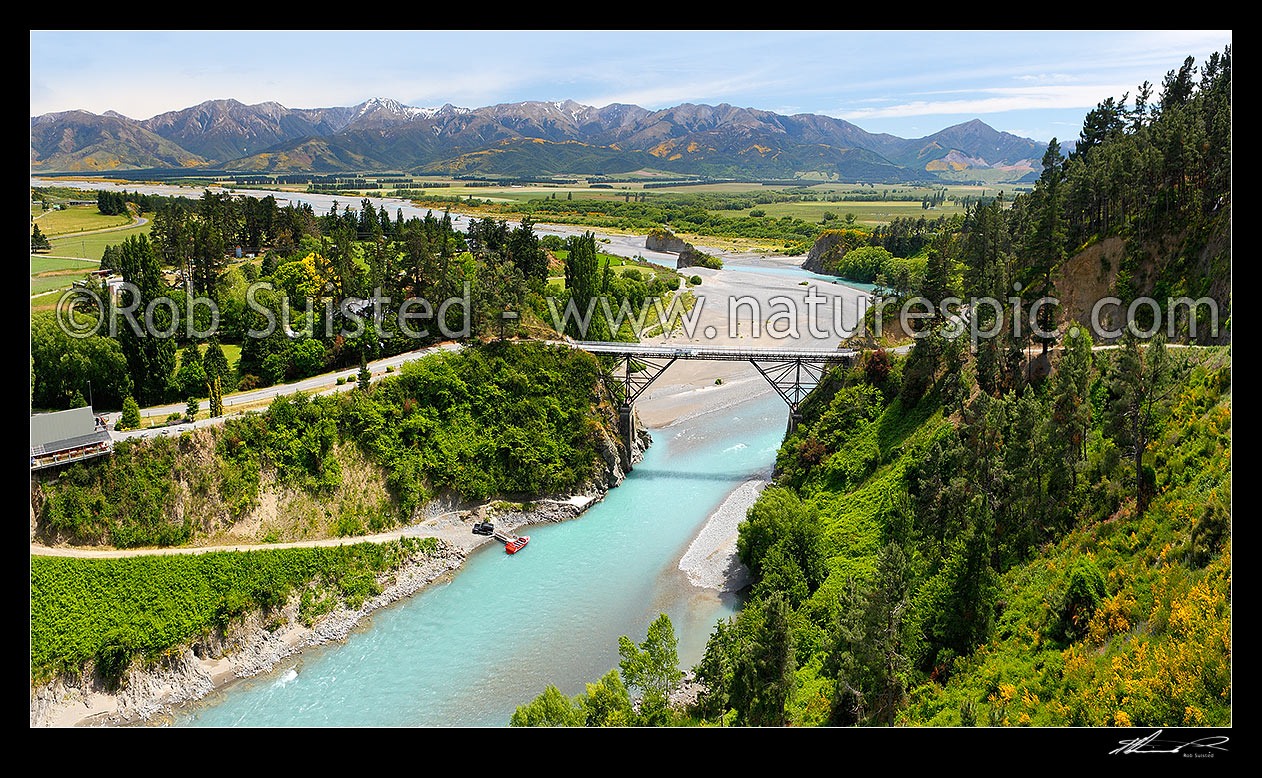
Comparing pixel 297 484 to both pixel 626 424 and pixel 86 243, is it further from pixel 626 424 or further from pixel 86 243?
pixel 86 243

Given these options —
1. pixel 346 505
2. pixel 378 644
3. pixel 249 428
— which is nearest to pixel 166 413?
pixel 249 428

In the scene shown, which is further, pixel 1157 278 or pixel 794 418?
pixel 794 418

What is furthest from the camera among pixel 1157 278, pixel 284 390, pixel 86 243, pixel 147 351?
pixel 86 243

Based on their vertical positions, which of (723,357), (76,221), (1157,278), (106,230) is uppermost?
(76,221)

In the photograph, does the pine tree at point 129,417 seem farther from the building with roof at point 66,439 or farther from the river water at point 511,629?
the river water at point 511,629

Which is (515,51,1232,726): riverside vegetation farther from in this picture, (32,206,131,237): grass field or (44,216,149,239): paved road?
(32,206,131,237): grass field

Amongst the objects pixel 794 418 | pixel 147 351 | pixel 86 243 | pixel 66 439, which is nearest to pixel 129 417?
pixel 66 439

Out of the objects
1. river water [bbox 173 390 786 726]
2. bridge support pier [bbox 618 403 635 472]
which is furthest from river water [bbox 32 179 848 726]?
bridge support pier [bbox 618 403 635 472]
